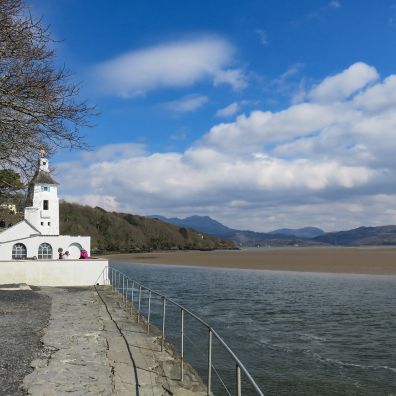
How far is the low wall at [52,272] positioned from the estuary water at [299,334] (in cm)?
348

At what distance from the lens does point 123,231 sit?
149375mm

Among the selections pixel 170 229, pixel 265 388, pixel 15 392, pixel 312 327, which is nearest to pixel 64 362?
pixel 15 392

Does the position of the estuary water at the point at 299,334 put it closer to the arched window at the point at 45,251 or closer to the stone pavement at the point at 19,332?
the stone pavement at the point at 19,332

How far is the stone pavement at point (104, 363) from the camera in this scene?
777 cm

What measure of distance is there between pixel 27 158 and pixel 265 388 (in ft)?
26.6

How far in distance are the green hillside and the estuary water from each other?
100930 millimetres

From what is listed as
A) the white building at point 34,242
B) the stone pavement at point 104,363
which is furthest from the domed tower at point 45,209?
the stone pavement at point 104,363

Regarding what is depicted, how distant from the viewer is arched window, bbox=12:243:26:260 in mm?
31016

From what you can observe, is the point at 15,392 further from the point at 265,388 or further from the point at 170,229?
the point at 170,229

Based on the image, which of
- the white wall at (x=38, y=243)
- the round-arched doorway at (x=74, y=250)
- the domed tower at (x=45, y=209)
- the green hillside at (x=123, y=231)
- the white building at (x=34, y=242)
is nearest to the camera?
the white wall at (x=38, y=243)

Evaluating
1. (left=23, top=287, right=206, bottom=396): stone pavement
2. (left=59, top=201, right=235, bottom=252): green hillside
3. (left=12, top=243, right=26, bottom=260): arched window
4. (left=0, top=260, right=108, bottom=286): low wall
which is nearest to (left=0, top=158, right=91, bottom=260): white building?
(left=12, top=243, right=26, bottom=260): arched window

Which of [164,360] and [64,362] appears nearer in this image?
[64,362]

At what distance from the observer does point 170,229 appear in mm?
165125

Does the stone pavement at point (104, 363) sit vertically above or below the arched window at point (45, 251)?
below
